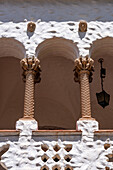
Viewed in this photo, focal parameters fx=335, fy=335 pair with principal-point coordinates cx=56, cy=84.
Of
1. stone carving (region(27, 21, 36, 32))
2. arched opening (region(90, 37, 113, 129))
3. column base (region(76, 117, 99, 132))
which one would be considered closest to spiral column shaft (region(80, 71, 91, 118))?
column base (region(76, 117, 99, 132))

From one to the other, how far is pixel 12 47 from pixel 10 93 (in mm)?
2642

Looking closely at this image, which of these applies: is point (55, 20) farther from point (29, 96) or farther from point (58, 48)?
point (29, 96)

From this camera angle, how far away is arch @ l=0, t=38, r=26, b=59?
296 inches

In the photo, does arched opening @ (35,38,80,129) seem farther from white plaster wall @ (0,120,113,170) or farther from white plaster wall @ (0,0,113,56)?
white plaster wall @ (0,120,113,170)

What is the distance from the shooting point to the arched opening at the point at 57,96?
32.1 ft

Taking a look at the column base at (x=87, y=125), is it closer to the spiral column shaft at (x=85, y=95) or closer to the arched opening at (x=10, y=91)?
the spiral column shaft at (x=85, y=95)

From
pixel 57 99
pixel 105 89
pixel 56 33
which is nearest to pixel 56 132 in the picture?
pixel 56 33

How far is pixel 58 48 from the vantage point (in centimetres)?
779

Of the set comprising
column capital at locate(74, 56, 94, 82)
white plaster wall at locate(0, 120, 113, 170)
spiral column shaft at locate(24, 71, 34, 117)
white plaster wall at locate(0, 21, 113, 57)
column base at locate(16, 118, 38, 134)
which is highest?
white plaster wall at locate(0, 21, 113, 57)

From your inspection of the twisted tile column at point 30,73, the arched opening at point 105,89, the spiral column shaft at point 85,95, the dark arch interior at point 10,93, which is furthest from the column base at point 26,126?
the dark arch interior at point 10,93

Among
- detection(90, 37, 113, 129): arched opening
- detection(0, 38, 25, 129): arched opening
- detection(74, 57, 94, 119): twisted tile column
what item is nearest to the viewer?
detection(74, 57, 94, 119): twisted tile column

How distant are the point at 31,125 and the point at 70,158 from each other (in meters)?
0.98

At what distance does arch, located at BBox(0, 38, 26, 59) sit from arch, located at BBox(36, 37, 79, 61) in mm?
399

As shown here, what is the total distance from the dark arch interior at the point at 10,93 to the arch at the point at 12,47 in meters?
1.66
